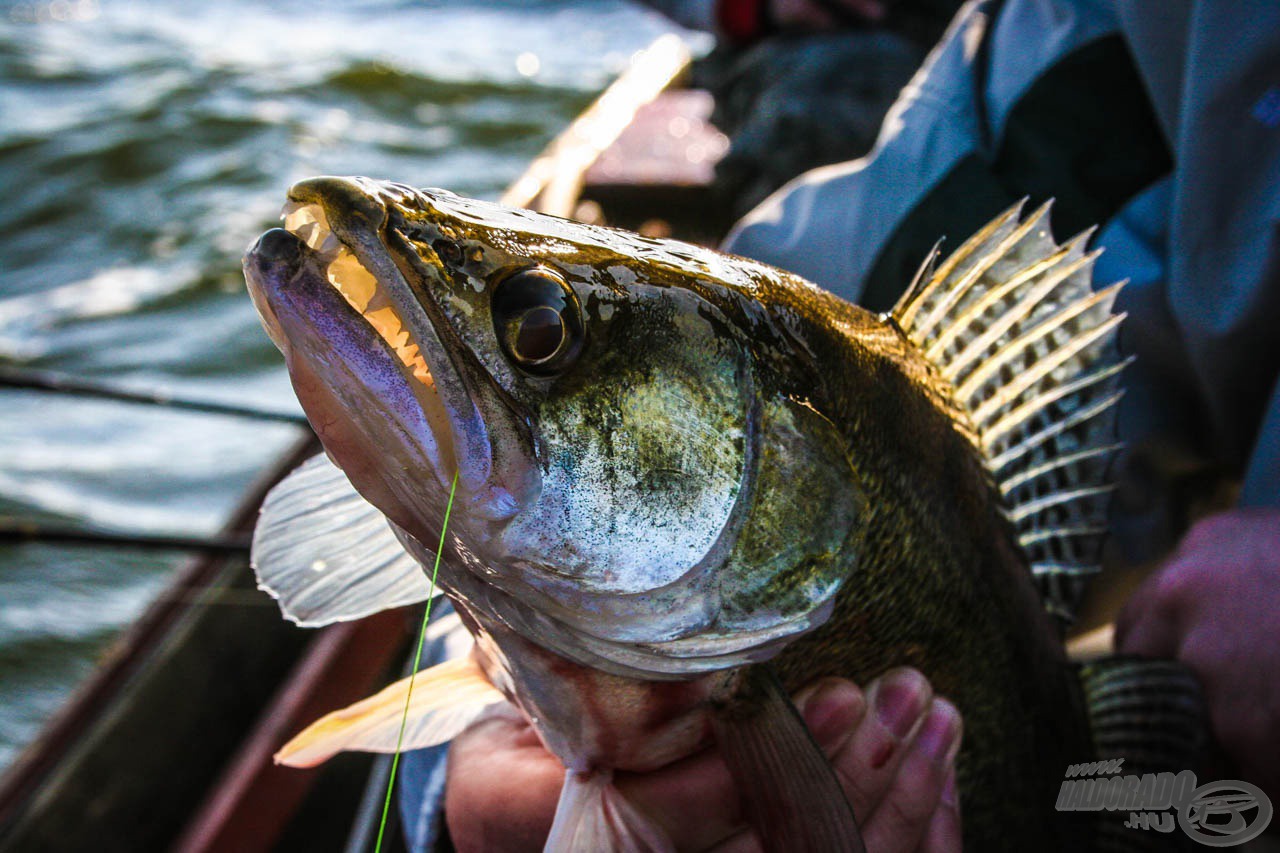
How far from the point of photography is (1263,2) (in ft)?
5.24

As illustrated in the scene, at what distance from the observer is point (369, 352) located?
2.74 feet

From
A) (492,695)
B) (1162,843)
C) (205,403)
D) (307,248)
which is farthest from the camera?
(205,403)

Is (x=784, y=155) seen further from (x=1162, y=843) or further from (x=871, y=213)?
(x=1162, y=843)

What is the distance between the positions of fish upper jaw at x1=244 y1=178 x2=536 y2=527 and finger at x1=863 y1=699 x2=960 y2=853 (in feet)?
2.05

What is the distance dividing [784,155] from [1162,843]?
9.11ft

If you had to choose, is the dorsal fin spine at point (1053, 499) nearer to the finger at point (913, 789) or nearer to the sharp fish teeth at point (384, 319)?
the finger at point (913, 789)

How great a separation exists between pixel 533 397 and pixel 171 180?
920cm

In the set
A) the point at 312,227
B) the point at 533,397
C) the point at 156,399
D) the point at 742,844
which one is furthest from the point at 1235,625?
the point at 156,399

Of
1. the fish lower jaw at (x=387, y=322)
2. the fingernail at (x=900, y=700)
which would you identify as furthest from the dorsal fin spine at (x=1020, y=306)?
the fish lower jaw at (x=387, y=322)

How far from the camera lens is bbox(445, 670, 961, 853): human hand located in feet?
3.69

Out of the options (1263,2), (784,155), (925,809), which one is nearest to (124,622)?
(784,155)

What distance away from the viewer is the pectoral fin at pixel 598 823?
1074mm

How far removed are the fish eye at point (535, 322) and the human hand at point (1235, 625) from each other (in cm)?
114
